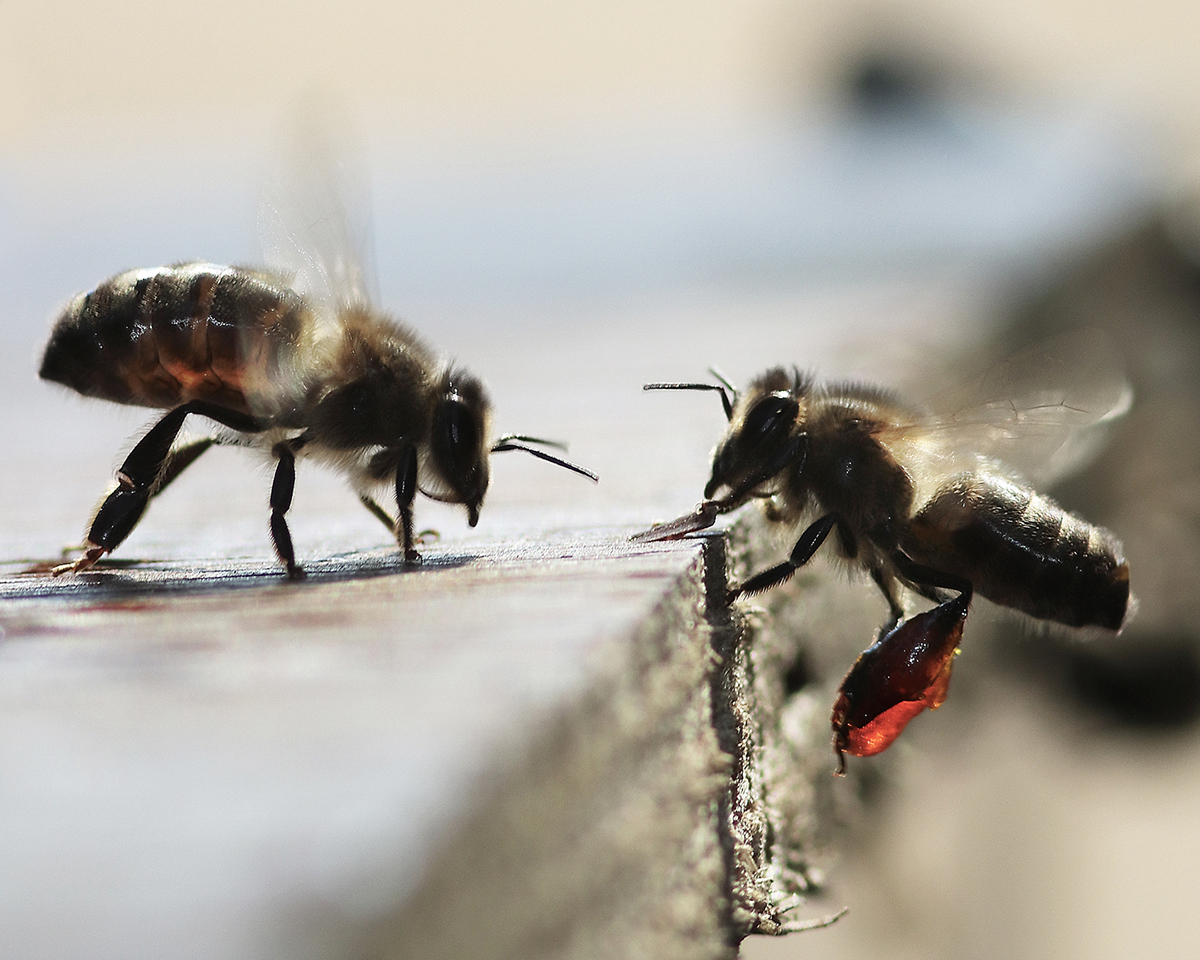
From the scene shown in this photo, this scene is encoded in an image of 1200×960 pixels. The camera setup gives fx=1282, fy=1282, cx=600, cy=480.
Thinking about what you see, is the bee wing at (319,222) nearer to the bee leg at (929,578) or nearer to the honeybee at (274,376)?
the honeybee at (274,376)

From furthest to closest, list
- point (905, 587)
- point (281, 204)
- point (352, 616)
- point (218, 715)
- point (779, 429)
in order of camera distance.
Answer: point (281, 204)
point (905, 587)
point (779, 429)
point (352, 616)
point (218, 715)

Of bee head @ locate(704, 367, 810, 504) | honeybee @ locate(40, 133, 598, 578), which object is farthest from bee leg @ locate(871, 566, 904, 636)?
honeybee @ locate(40, 133, 598, 578)

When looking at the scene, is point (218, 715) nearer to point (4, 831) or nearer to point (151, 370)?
point (4, 831)

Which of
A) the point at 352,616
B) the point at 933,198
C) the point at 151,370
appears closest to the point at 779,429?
the point at 151,370

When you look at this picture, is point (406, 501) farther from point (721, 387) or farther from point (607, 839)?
point (607, 839)

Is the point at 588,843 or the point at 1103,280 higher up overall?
the point at 588,843

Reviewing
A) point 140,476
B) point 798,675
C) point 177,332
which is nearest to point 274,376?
point 177,332
